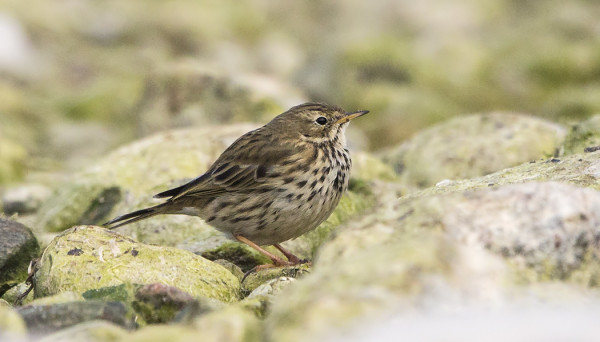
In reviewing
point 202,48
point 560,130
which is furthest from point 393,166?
point 202,48

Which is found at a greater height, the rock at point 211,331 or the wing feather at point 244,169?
the wing feather at point 244,169

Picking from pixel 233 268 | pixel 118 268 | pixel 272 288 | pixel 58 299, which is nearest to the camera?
pixel 58 299

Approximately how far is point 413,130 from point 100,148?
4.96 m

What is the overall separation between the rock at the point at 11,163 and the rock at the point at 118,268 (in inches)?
226

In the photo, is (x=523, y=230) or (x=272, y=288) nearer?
(x=523, y=230)

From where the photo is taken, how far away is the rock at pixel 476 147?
7812 mm

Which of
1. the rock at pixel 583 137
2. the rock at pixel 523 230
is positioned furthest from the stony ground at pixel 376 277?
the rock at pixel 583 137

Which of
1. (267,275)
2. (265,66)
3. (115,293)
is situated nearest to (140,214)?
(267,275)

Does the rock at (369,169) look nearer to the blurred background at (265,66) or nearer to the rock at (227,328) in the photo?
the blurred background at (265,66)

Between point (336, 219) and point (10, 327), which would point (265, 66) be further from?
point (10, 327)

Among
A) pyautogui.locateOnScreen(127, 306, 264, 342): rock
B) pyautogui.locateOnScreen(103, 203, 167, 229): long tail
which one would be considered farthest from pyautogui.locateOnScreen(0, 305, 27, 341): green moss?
pyautogui.locateOnScreen(103, 203, 167, 229): long tail

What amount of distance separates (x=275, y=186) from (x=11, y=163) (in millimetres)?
5705

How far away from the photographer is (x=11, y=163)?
35.1 feet

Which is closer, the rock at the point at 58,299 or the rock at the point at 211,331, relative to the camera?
the rock at the point at 211,331
